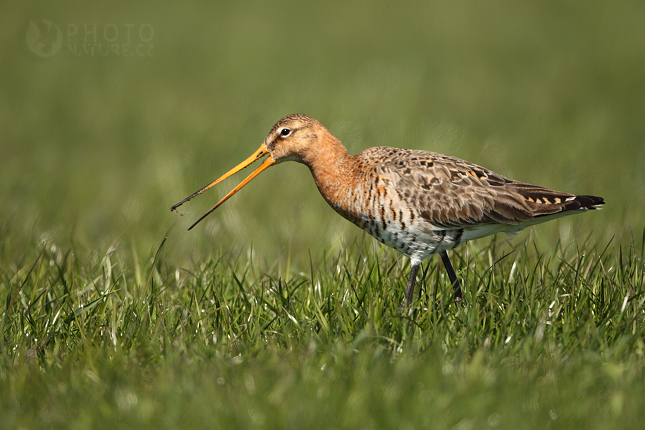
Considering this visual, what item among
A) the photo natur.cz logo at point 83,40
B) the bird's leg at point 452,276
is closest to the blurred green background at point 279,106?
the photo natur.cz logo at point 83,40

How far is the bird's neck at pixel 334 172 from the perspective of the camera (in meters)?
5.44

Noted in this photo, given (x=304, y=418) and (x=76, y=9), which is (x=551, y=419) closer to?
(x=304, y=418)

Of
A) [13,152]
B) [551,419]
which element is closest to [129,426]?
[551,419]

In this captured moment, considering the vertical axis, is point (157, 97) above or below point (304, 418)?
above

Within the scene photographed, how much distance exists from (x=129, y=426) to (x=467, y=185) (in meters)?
3.02

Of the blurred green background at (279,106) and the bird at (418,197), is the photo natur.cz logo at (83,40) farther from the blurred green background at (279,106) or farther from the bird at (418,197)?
the bird at (418,197)

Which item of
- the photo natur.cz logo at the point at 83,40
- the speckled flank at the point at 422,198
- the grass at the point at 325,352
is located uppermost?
the photo natur.cz logo at the point at 83,40

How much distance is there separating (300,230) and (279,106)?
4.15 meters

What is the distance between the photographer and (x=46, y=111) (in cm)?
1259

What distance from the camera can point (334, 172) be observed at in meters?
5.52

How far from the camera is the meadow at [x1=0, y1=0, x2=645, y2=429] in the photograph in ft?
12.5

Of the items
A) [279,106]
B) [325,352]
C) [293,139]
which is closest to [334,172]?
[293,139]

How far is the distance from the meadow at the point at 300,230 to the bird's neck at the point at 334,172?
16.8 inches

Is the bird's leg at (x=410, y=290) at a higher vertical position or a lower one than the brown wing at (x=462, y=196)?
lower
